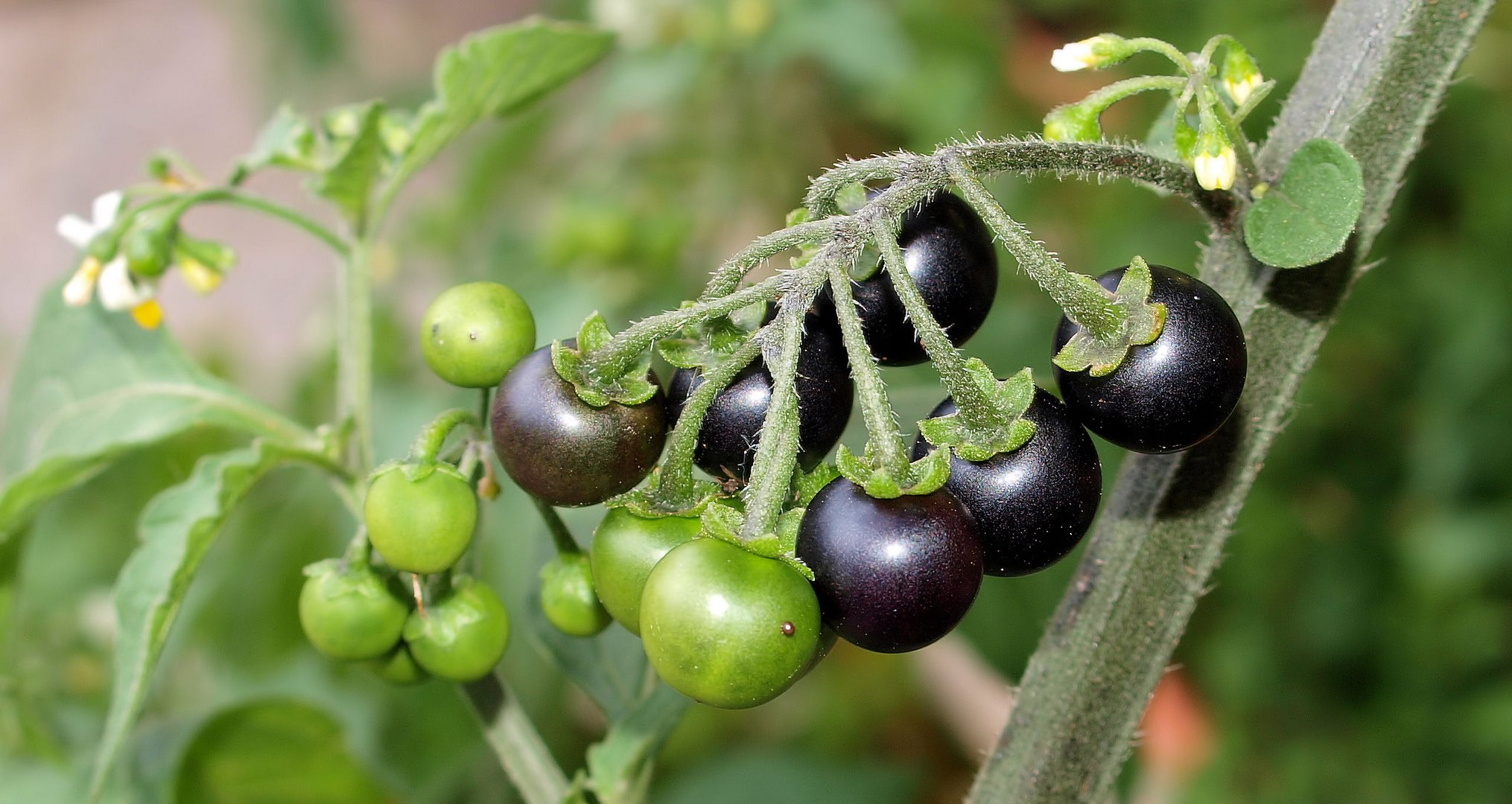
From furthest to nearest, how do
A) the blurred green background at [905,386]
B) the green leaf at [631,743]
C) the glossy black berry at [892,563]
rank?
the blurred green background at [905,386] < the green leaf at [631,743] < the glossy black berry at [892,563]

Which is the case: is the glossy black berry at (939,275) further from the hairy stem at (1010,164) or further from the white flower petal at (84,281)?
the white flower petal at (84,281)

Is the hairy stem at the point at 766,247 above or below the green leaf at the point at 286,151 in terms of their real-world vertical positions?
above

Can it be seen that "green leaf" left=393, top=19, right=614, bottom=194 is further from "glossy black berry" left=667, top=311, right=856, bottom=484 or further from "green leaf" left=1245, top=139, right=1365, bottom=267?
"green leaf" left=1245, top=139, right=1365, bottom=267

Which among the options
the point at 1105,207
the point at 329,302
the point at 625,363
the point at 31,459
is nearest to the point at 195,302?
the point at 329,302

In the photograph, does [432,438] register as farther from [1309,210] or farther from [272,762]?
[272,762]

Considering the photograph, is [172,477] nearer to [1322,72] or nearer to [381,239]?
[381,239]

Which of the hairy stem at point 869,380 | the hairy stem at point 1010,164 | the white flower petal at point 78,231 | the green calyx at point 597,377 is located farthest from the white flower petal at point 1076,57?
the white flower petal at point 78,231

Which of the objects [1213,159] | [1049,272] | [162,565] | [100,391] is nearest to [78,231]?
[100,391]

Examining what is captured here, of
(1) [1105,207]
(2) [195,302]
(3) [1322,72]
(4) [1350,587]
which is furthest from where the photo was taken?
(2) [195,302]
